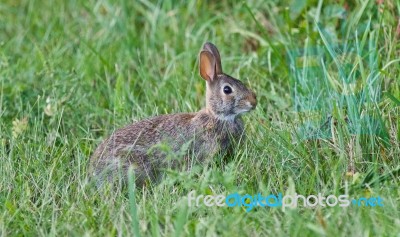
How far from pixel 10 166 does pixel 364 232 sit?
6.20ft

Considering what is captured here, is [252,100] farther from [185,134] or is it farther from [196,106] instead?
[196,106]

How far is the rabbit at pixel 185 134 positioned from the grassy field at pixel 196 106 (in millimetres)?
122

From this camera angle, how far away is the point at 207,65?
16.3ft

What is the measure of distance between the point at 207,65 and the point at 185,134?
0.41 meters

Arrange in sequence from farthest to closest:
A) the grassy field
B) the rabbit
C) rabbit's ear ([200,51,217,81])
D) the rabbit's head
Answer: rabbit's ear ([200,51,217,81]) < the rabbit's head < the rabbit < the grassy field

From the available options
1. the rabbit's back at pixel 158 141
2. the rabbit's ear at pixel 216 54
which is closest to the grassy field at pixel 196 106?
the rabbit's back at pixel 158 141

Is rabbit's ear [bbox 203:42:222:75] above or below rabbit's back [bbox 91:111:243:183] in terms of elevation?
above

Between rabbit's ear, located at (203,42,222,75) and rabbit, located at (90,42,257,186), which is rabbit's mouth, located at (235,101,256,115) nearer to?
rabbit, located at (90,42,257,186)

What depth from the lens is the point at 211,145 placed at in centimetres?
480

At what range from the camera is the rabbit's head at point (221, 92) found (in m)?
4.81

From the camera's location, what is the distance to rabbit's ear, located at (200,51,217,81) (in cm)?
492

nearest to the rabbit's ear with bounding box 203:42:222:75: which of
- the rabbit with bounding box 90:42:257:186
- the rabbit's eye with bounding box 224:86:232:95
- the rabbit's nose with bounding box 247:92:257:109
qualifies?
the rabbit with bounding box 90:42:257:186

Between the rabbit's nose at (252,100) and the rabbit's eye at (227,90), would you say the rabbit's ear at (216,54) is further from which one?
the rabbit's nose at (252,100)

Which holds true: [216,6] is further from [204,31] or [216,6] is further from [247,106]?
[247,106]
